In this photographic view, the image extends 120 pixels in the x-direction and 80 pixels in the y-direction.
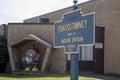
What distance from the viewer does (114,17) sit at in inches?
959

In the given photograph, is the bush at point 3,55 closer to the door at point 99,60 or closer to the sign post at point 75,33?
the door at point 99,60

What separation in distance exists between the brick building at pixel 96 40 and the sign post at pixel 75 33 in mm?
13184

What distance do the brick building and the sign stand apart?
1314 centimetres

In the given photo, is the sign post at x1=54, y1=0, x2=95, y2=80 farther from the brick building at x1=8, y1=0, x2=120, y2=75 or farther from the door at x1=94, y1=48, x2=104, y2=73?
the door at x1=94, y1=48, x2=104, y2=73

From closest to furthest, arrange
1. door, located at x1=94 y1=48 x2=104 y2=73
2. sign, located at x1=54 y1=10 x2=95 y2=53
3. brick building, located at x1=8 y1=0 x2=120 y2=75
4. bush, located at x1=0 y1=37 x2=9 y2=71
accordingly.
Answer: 1. sign, located at x1=54 y1=10 x2=95 y2=53
2. brick building, located at x1=8 y1=0 x2=120 y2=75
3. bush, located at x1=0 y1=37 x2=9 y2=71
4. door, located at x1=94 y1=48 x2=104 y2=73

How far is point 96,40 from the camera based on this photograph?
81.0 ft

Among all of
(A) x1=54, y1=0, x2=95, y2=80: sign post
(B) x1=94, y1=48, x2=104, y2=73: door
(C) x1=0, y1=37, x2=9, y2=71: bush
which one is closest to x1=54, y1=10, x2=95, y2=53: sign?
(A) x1=54, y1=0, x2=95, y2=80: sign post

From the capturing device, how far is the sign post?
776 cm

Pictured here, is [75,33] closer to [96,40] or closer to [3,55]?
[3,55]

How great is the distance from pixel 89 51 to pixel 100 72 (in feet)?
6.02

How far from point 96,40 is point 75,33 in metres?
16.5

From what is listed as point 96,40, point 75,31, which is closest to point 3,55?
point 96,40

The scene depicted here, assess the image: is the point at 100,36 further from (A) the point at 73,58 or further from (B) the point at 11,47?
(A) the point at 73,58

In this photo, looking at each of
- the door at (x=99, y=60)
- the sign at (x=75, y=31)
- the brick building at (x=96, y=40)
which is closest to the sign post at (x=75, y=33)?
the sign at (x=75, y=31)
